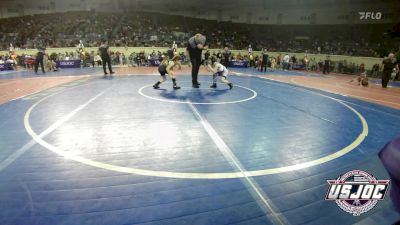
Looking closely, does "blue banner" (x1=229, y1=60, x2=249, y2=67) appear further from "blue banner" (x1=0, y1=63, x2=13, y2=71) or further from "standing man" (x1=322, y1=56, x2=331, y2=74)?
"blue banner" (x1=0, y1=63, x2=13, y2=71)

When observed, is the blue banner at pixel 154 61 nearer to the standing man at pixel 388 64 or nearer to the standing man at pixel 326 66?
the standing man at pixel 326 66

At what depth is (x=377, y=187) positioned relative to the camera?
2.81 metres

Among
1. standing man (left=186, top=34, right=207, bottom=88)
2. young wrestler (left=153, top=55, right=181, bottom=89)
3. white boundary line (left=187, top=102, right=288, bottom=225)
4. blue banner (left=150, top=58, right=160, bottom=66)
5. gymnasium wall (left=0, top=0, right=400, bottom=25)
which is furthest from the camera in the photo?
gymnasium wall (left=0, top=0, right=400, bottom=25)

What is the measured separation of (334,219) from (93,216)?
10.8 ft

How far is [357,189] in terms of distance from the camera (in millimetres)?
2867

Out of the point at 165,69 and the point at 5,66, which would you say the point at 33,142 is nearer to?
the point at 165,69

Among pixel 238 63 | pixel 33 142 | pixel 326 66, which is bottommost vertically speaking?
pixel 33 142

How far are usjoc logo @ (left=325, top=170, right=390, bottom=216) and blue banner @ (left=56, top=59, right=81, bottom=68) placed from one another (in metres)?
26.2

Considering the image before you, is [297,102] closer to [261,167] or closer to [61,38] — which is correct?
[261,167]

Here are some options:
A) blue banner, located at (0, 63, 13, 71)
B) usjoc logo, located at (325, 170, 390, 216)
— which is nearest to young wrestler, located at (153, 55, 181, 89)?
usjoc logo, located at (325, 170, 390, 216)

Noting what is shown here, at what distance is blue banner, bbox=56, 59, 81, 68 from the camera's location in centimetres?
2509

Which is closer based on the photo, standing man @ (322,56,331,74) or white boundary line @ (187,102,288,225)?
white boundary line @ (187,102,288,225)

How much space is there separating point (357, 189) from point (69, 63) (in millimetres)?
26676

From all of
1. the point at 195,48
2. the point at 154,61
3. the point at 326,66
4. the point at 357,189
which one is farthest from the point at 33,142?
the point at 326,66
